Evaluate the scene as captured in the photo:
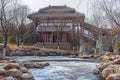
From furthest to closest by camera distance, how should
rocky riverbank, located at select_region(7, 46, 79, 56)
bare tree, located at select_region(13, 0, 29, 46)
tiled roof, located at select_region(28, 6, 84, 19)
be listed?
tiled roof, located at select_region(28, 6, 84, 19) → bare tree, located at select_region(13, 0, 29, 46) → rocky riverbank, located at select_region(7, 46, 79, 56)

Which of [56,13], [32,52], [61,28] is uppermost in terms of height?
[56,13]

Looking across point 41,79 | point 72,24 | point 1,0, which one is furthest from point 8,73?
point 72,24

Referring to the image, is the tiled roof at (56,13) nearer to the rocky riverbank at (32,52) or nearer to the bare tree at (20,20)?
the bare tree at (20,20)

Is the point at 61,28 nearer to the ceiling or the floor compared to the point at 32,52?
nearer to the ceiling

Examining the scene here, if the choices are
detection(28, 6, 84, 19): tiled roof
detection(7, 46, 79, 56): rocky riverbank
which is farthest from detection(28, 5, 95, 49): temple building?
detection(7, 46, 79, 56): rocky riverbank

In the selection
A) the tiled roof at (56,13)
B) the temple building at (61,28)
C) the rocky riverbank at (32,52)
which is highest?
the tiled roof at (56,13)

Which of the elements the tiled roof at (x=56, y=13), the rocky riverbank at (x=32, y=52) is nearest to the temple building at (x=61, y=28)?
the tiled roof at (x=56, y=13)

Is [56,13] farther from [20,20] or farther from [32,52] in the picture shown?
[32,52]

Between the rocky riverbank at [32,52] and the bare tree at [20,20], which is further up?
the bare tree at [20,20]

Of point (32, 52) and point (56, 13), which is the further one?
point (56, 13)

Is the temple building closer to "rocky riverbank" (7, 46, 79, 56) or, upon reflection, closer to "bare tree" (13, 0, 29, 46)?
"bare tree" (13, 0, 29, 46)

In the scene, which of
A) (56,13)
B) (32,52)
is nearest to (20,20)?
(56,13)

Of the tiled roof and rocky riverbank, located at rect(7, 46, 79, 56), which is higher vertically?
the tiled roof

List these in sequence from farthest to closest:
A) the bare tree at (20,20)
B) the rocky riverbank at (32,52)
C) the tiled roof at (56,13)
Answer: the tiled roof at (56,13) → the bare tree at (20,20) → the rocky riverbank at (32,52)
